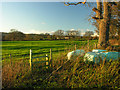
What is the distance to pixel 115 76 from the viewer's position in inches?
180

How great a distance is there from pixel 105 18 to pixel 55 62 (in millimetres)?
6162

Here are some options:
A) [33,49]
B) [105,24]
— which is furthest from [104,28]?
[33,49]

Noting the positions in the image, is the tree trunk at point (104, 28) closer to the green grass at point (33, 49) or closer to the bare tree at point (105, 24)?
the bare tree at point (105, 24)

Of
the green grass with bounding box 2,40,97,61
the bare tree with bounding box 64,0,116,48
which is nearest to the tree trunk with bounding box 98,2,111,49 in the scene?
the bare tree with bounding box 64,0,116,48

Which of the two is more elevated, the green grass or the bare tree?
the bare tree

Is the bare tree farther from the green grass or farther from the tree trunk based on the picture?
A: the green grass

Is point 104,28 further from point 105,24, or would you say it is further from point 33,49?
point 33,49

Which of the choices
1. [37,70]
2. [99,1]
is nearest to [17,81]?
[37,70]

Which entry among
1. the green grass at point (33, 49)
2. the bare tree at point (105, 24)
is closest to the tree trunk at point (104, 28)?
the bare tree at point (105, 24)

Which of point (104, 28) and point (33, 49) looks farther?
point (33, 49)

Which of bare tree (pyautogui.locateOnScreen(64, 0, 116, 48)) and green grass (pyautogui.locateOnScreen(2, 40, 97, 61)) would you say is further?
bare tree (pyautogui.locateOnScreen(64, 0, 116, 48))

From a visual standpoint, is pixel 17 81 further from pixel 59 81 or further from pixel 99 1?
pixel 99 1

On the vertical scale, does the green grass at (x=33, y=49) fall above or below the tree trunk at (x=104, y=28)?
below

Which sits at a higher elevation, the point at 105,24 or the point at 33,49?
the point at 105,24
